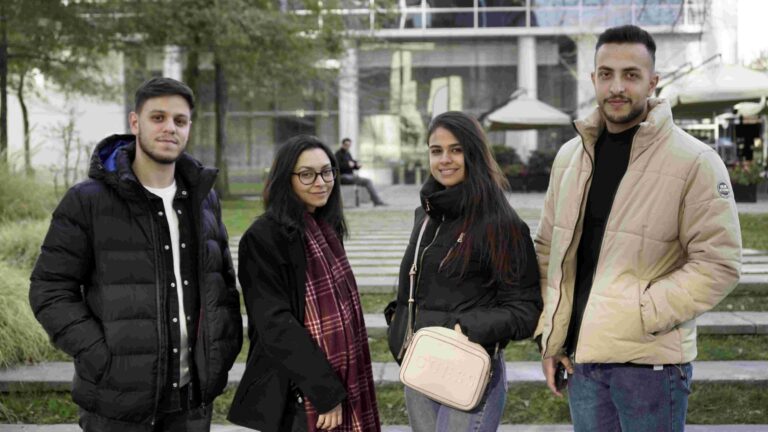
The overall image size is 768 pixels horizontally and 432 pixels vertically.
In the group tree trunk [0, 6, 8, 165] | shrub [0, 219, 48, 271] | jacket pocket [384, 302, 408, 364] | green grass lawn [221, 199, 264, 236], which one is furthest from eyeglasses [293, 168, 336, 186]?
tree trunk [0, 6, 8, 165]

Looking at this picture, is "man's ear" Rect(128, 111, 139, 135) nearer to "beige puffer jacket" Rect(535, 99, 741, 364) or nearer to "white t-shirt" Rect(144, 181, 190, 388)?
"white t-shirt" Rect(144, 181, 190, 388)

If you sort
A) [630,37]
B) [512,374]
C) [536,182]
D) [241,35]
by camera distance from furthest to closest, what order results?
1. [536,182]
2. [241,35]
3. [512,374]
4. [630,37]

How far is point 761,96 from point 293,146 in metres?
15.5

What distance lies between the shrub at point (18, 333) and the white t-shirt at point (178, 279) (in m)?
3.32

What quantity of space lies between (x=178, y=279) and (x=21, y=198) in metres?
9.19

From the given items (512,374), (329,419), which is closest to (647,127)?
(329,419)

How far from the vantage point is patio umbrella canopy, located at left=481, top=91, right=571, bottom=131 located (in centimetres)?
2281

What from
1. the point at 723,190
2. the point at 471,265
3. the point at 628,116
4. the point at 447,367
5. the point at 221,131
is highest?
the point at 221,131

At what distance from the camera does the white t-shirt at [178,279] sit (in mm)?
3166

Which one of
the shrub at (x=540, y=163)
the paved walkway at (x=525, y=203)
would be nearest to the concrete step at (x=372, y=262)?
the paved walkway at (x=525, y=203)

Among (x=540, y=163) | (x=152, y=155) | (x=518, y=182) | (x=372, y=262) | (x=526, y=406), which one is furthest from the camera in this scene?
(x=540, y=163)

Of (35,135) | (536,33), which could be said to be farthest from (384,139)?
(35,135)

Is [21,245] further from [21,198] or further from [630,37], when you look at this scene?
[630,37]

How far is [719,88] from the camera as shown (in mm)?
16625
